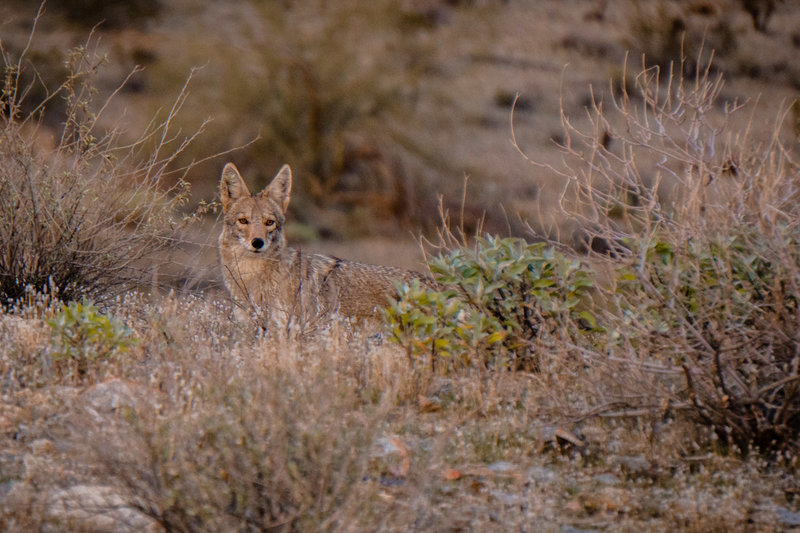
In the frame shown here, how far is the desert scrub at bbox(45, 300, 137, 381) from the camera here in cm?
575

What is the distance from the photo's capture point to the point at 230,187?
823 cm

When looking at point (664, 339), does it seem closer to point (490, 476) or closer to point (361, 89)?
point (490, 476)

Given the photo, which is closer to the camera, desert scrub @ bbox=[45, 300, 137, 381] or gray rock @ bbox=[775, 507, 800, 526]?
gray rock @ bbox=[775, 507, 800, 526]

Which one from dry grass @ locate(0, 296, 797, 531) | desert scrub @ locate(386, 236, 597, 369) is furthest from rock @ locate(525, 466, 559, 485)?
desert scrub @ locate(386, 236, 597, 369)

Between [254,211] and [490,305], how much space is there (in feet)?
9.19

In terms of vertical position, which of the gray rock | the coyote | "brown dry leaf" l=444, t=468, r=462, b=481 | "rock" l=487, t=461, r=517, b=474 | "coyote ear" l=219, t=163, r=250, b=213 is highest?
the gray rock

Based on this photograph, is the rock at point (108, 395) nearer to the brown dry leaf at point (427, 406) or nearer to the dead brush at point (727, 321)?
the brown dry leaf at point (427, 406)

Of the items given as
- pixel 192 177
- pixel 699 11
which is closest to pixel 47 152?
pixel 192 177

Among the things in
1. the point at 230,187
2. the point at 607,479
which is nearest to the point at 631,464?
the point at 607,479

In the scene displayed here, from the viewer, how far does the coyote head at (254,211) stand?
8.08 m

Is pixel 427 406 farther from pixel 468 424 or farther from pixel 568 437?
pixel 568 437

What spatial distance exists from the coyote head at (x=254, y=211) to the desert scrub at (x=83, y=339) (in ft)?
7.40

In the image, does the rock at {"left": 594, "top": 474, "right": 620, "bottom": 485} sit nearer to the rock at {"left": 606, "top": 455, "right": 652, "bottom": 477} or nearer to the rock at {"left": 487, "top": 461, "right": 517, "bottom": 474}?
the rock at {"left": 606, "top": 455, "right": 652, "bottom": 477}

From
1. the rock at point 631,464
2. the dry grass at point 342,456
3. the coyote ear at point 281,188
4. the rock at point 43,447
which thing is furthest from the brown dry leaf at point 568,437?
the coyote ear at point 281,188
